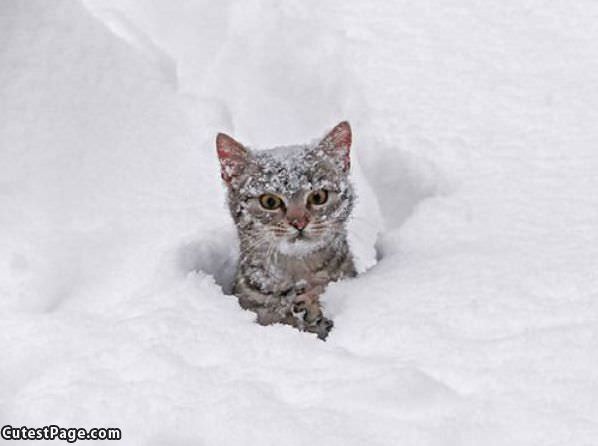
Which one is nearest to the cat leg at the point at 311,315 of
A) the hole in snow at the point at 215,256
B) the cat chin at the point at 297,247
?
the cat chin at the point at 297,247

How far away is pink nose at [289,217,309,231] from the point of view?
3.98 meters

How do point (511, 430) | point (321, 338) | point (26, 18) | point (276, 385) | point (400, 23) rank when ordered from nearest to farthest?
1. point (511, 430)
2. point (276, 385)
3. point (321, 338)
4. point (26, 18)
5. point (400, 23)

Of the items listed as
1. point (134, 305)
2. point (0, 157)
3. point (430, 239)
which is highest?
point (0, 157)

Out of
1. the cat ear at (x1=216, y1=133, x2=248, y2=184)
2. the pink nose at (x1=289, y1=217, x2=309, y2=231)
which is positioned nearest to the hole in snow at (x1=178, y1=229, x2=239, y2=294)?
the cat ear at (x1=216, y1=133, x2=248, y2=184)

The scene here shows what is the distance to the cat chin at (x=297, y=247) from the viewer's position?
13.3 feet

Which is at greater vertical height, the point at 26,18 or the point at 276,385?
the point at 26,18

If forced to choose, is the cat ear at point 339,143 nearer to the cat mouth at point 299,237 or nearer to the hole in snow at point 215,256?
the cat mouth at point 299,237

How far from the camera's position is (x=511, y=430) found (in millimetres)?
2914

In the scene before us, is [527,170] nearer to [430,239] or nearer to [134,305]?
[430,239]

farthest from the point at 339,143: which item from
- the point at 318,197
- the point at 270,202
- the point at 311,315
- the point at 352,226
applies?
the point at 352,226

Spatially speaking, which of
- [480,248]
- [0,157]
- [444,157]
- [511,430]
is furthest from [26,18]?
[511,430]

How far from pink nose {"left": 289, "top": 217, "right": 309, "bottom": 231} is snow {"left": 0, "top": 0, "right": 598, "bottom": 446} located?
1.30 ft

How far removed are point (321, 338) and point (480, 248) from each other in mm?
980

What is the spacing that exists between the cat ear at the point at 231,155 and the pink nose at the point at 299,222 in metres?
0.45
